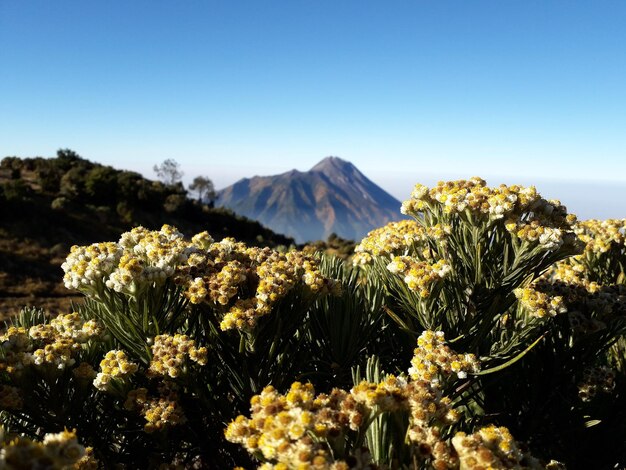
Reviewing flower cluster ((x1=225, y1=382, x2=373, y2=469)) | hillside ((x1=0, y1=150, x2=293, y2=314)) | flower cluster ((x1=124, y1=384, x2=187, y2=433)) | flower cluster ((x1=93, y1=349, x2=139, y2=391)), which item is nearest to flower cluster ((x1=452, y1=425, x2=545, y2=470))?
flower cluster ((x1=225, y1=382, x2=373, y2=469))

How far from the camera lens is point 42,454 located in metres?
1.18

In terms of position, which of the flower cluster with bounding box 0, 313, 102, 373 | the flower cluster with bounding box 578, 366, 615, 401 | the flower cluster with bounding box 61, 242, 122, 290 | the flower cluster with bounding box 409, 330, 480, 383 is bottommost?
the flower cluster with bounding box 578, 366, 615, 401

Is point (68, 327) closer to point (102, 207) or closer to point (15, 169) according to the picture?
point (102, 207)

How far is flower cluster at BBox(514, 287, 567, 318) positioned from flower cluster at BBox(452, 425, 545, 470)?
1.30 m

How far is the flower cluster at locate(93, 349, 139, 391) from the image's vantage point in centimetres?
224

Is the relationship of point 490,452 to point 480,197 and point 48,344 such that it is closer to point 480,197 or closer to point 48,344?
point 480,197

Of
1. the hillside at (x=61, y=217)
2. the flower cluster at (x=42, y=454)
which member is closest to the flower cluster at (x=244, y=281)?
the flower cluster at (x=42, y=454)

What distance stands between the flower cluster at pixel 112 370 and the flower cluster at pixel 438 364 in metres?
1.61

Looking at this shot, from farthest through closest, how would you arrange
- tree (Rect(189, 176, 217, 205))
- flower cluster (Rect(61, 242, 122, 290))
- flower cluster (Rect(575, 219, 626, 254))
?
tree (Rect(189, 176, 217, 205)) → flower cluster (Rect(575, 219, 626, 254)) → flower cluster (Rect(61, 242, 122, 290))

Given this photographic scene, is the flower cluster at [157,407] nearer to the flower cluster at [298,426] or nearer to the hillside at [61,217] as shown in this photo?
the flower cluster at [298,426]

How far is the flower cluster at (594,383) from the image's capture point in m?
3.34

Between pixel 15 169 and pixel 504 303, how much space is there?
139ft

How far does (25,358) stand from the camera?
7.25ft

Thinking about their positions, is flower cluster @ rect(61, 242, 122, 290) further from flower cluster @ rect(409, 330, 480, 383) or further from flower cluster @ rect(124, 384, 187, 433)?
flower cluster @ rect(409, 330, 480, 383)
